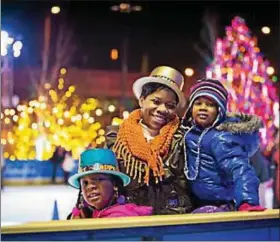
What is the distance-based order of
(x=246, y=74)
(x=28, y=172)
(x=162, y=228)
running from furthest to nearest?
(x=246, y=74) < (x=28, y=172) < (x=162, y=228)

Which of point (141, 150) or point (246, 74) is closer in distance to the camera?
point (141, 150)

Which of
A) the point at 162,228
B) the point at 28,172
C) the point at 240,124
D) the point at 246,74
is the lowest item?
the point at 162,228

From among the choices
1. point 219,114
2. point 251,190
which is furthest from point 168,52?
point 251,190

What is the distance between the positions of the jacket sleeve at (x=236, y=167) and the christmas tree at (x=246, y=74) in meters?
0.14

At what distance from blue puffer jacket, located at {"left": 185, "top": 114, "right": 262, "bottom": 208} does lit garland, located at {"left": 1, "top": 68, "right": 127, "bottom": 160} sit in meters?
0.19

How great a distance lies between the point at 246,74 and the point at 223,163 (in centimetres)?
34

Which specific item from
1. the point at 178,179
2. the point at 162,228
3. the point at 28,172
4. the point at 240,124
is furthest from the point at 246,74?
the point at 28,172

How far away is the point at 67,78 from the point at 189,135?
1.05 feet

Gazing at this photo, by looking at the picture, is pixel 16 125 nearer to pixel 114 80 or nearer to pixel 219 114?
pixel 114 80

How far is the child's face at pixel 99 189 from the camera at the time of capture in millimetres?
1117

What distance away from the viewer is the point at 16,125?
1.21 meters

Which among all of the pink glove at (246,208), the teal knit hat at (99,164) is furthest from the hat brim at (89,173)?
the pink glove at (246,208)

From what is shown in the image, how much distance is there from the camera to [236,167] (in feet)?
3.70

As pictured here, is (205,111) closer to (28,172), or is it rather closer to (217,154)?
(217,154)
